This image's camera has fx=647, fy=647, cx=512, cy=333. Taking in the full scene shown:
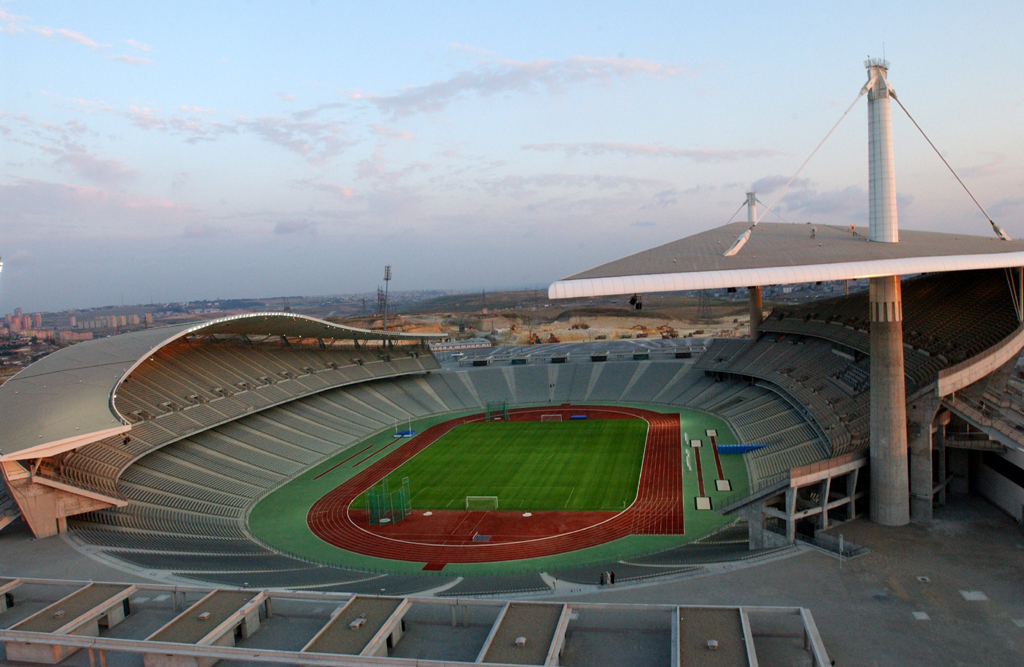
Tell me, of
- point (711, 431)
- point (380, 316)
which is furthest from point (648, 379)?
point (380, 316)

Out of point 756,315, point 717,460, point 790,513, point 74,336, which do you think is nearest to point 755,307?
point 756,315

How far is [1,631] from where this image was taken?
12672 mm

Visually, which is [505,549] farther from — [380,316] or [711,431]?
[380,316]

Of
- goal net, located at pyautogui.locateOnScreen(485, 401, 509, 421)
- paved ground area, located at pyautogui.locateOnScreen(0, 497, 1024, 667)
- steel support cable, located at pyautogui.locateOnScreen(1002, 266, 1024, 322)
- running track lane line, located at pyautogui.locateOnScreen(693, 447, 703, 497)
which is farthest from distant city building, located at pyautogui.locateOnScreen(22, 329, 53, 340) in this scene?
steel support cable, located at pyautogui.locateOnScreen(1002, 266, 1024, 322)

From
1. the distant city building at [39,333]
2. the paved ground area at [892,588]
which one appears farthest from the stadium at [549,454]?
the distant city building at [39,333]

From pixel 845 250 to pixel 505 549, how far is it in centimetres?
1799

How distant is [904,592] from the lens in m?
17.7

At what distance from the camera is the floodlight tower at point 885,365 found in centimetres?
2283

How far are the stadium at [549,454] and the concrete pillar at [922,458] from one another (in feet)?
0.23

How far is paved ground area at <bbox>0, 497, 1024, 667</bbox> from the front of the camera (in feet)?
49.1

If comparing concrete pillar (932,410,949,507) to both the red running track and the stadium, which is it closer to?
the stadium

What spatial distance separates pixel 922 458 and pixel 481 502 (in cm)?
2016

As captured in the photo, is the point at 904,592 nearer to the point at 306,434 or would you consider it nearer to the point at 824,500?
the point at 824,500

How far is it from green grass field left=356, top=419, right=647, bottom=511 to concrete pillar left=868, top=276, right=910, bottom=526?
12.7 metres
